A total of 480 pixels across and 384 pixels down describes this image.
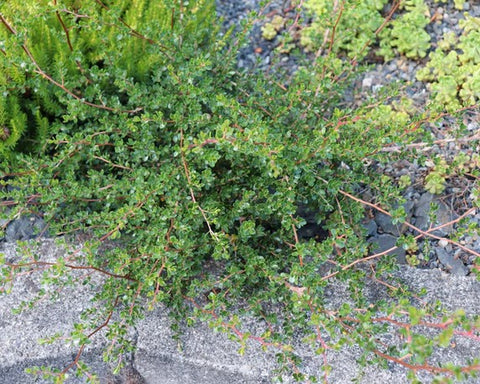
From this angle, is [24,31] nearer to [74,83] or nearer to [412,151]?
[74,83]

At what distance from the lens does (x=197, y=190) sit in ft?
6.89

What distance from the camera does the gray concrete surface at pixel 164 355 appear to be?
1.94 m

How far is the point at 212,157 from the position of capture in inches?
72.7

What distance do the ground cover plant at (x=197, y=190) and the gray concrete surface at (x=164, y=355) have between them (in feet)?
0.19

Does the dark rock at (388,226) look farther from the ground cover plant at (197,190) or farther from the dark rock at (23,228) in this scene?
the dark rock at (23,228)

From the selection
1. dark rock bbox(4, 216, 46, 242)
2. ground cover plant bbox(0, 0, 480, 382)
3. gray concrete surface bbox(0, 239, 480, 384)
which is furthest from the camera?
dark rock bbox(4, 216, 46, 242)

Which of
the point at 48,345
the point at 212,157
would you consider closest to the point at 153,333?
the point at 48,345

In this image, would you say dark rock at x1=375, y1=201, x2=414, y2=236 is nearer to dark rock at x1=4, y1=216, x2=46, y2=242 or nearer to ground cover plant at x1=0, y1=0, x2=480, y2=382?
ground cover plant at x1=0, y1=0, x2=480, y2=382

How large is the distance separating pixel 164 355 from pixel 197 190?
0.65m

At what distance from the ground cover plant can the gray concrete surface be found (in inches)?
2.3

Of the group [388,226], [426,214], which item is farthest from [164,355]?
[426,214]

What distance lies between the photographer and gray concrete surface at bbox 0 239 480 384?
76.3 inches

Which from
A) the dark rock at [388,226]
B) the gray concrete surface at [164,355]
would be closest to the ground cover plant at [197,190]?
the gray concrete surface at [164,355]

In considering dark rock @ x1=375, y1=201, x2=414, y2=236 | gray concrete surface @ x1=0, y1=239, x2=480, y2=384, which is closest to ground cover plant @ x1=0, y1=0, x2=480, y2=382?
gray concrete surface @ x1=0, y1=239, x2=480, y2=384
